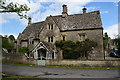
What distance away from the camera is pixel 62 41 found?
29547 mm

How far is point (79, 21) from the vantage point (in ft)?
102

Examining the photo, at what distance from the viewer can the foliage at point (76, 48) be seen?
86.9ft

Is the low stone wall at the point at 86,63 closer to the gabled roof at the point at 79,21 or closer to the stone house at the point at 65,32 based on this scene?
the stone house at the point at 65,32

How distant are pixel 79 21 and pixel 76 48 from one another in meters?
7.22

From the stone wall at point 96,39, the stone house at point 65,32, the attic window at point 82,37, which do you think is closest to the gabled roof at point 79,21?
the stone house at point 65,32

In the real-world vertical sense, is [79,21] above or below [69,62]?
above

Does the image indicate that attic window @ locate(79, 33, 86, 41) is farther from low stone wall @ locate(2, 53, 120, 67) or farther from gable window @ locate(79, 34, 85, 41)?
low stone wall @ locate(2, 53, 120, 67)

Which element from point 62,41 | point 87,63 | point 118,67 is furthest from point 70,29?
point 118,67

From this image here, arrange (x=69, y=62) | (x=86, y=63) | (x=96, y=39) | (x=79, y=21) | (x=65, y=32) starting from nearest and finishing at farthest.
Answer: (x=86, y=63) → (x=69, y=62) → (x=96, y=39) → (x=65, y=32) → (x=79, y=21)

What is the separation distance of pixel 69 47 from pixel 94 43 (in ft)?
17.1

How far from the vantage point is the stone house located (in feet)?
91.2

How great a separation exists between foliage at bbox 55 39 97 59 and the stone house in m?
1.42

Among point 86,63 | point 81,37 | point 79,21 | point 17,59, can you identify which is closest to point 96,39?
point 81,37

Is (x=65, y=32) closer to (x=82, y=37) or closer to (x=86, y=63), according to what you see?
(x=82, y=37)
